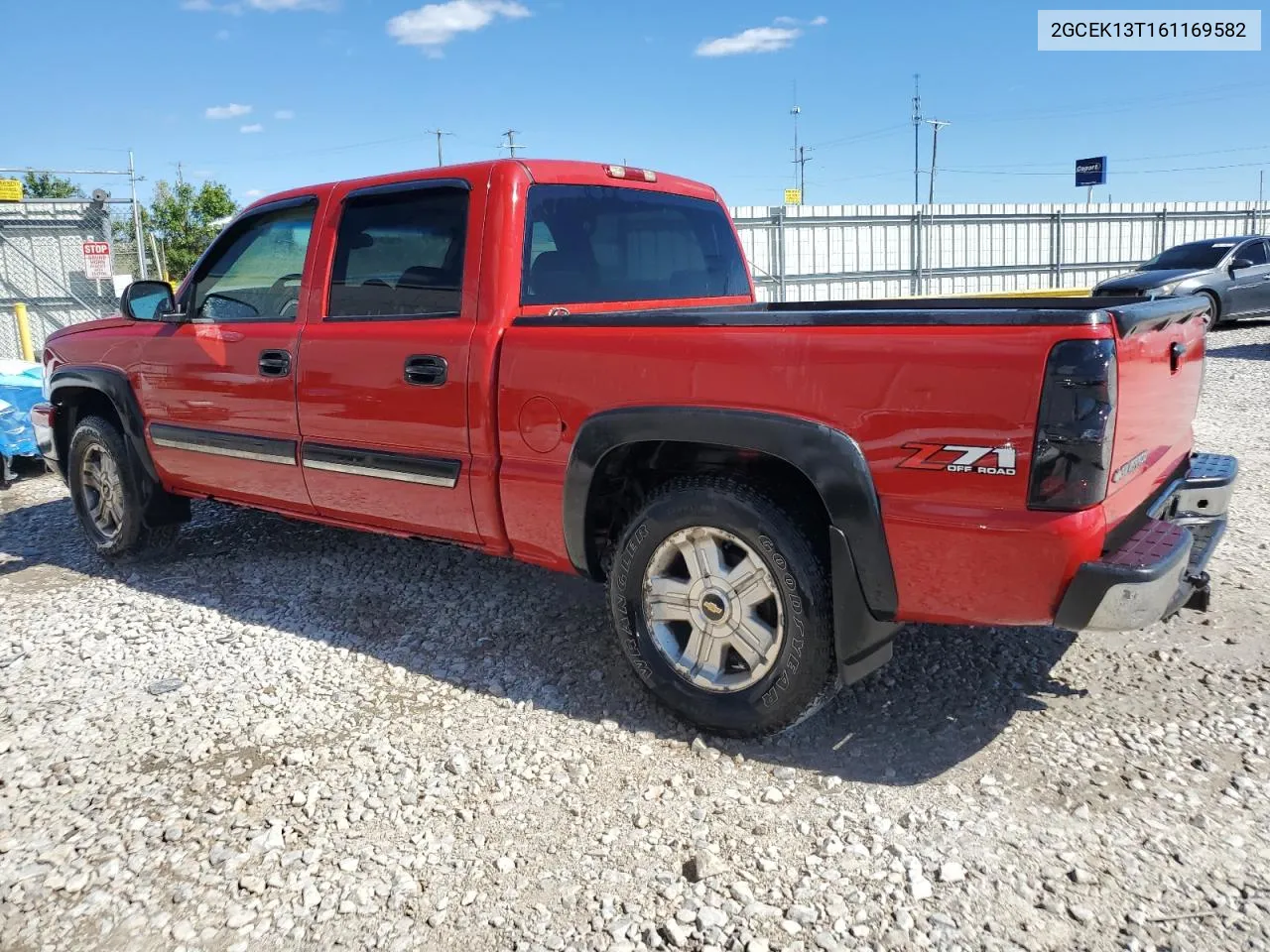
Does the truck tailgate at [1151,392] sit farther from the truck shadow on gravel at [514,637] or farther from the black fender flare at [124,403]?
the black fender flare at [124,403]

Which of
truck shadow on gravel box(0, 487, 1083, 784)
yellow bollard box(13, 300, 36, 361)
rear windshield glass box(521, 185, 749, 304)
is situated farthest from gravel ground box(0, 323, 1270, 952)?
yellow bollard box(13, 300, 36, 361)

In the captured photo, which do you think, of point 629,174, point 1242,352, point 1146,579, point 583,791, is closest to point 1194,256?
point 1242,352

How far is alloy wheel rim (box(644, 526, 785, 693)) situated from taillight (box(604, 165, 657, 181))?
5.79 ft

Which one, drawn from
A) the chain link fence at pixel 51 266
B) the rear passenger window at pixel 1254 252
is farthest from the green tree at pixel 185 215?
the rear passenger window at pixel 1254 252

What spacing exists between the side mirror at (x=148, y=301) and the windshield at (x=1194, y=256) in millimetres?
15581

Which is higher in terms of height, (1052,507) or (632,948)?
(1052,507)

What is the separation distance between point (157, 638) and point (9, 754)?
3.39 feet

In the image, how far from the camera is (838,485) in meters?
2.73

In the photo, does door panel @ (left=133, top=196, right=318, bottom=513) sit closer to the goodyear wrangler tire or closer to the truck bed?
the truck bed

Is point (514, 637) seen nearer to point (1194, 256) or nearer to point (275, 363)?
point (275, 363)

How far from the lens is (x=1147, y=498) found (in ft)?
9.98

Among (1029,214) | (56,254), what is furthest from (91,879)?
(1029,214)

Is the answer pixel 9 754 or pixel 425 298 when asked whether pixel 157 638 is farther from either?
pixel 425 298

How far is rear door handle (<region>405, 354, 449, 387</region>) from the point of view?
11.9ft
